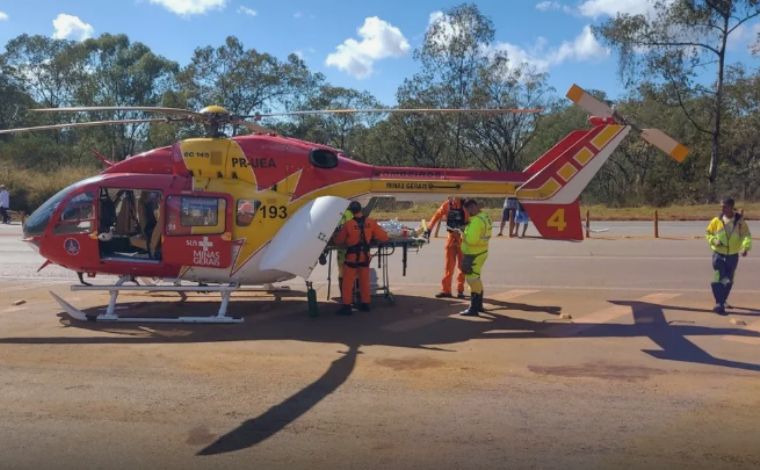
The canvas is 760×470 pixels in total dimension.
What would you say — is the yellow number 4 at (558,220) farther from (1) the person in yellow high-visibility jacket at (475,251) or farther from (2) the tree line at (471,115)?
(2) the tree line at (471,115)

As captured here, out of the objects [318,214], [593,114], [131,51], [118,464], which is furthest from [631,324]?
[131,51]

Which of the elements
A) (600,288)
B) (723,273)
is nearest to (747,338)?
(723,273)

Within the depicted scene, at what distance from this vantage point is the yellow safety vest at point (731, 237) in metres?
10.1

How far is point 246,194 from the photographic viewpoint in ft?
33.3

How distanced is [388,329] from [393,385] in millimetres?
2721

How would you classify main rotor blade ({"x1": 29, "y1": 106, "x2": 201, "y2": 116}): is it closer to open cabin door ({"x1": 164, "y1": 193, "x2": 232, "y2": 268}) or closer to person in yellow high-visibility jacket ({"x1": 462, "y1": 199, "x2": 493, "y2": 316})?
open cabin door ({"x1": 164, "y1": 193, "x2": 232, "y2": 268})

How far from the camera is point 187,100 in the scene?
150 feet

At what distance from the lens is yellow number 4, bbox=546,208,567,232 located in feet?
32.9

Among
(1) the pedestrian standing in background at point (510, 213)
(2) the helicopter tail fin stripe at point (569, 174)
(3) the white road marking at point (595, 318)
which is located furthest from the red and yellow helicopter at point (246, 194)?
(1) the pedestrian standing in background at point (510, 213)

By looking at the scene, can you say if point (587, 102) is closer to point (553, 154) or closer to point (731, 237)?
point (553, 154)

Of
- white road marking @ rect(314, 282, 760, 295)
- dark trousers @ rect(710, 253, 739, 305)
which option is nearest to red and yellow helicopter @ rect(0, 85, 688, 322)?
dark trousers @ rect(710, 253, 739, 305)

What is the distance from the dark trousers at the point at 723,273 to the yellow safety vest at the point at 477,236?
11.8 ft

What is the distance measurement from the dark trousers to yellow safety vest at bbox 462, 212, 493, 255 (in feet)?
11.8

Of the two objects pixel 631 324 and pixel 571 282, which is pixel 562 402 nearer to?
pixel 631 324
